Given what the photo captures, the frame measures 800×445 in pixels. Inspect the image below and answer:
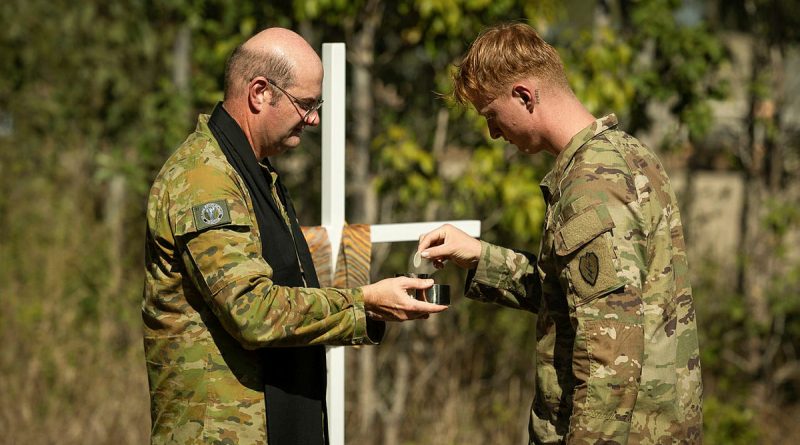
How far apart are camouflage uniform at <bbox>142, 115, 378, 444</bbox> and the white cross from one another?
0.67 m

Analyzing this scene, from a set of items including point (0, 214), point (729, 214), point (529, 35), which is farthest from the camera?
point (729, 214)

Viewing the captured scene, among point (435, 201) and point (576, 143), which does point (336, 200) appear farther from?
point (435, 201)

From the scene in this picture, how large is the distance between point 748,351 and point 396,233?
4.15 metres

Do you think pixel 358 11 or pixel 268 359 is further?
pixel 358 11

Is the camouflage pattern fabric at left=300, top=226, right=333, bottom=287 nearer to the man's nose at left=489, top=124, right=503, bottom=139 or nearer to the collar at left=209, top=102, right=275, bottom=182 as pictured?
the collar at left=209, top=102, right=275, bottom=182

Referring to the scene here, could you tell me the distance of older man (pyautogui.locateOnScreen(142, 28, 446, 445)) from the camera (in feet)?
7.32

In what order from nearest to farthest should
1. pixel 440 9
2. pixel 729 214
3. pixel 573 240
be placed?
pixel 573 240 → pixel 440 9 → pixel 729 214

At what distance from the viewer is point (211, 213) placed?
223 centimetres

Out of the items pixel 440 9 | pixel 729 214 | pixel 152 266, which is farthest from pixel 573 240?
pixel 729 214

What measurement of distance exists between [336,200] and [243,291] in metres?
0.95

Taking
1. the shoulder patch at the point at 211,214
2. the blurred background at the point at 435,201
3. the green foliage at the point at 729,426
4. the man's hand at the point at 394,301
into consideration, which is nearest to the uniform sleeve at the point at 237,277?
the shoulder patch at the point at 211,214

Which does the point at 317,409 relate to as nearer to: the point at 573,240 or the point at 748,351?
the point at 573,240

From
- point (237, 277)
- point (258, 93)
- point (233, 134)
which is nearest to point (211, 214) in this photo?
point (237, 277)

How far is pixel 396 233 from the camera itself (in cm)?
310
